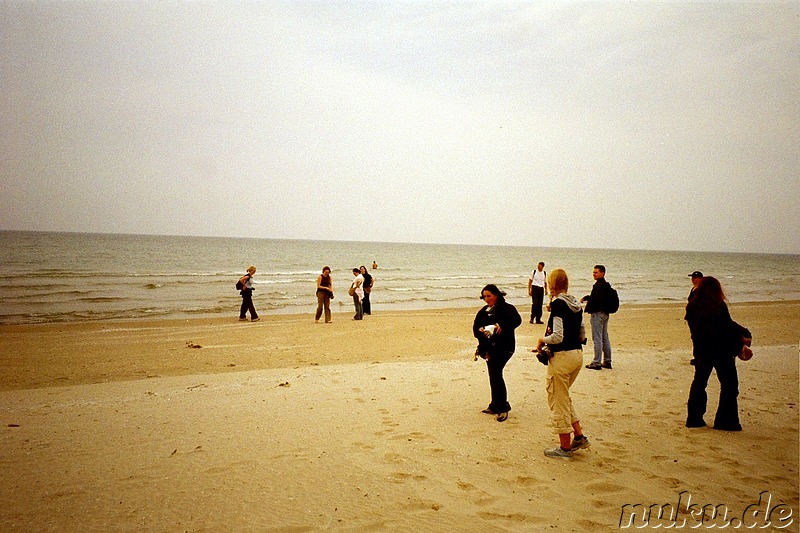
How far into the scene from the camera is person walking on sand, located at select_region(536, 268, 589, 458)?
4602 millimetres

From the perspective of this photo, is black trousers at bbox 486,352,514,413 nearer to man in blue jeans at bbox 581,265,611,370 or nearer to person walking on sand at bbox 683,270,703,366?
person walking on sand at bbox 683,270,703,366

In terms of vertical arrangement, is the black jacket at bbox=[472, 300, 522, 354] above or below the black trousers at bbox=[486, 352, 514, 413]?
above

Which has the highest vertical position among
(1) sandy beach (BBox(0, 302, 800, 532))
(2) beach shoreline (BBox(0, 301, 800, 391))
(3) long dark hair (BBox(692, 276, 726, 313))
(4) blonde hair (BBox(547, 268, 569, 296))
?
(4) blonde hair (BBox(547, 268, 569, 296))

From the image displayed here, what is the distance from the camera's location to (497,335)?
18.5 feet

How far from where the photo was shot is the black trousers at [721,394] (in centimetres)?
526

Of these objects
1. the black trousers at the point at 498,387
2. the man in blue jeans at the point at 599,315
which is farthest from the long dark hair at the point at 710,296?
the man in blue jeans at the point at 599,315

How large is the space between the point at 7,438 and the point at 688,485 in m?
7.31

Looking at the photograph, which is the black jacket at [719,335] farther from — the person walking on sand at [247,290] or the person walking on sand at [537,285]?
the person walking on sand at [247,290]

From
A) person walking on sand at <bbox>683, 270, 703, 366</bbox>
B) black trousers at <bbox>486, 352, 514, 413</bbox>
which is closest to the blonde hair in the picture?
black trousers at <bbox>486, 352, 514, 413</bbox>

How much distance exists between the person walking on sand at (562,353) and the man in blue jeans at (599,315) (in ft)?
12.3

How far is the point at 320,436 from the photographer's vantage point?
530cm

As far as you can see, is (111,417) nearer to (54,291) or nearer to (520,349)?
(520,349)

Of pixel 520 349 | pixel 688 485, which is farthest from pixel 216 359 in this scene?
pixel 688 485

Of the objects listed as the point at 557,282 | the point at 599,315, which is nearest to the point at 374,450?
the point at 557,282
